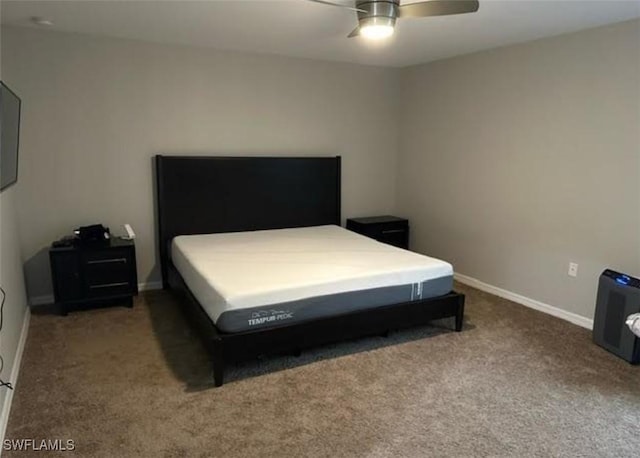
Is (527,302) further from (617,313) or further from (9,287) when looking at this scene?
(9,287)

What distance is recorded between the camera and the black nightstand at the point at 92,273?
363cm

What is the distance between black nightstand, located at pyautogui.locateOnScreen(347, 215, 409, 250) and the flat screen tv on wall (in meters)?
3.24

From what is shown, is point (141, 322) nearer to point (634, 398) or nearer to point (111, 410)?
point (111, 410)

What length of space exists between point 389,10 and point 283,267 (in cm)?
184

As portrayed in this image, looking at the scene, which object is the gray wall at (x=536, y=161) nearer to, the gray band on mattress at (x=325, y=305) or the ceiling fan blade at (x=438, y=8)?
the gray band on mattress at (x=325, y=305)

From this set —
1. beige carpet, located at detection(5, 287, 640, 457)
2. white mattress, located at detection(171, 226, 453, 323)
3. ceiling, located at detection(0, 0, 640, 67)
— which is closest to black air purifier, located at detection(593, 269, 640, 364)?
beige carpet, located at detection(5, 287, 640, 457)

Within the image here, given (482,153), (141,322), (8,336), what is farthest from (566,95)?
(8,336)

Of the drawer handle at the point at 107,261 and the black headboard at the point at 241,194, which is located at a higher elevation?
the black headboard at the point at 241,194

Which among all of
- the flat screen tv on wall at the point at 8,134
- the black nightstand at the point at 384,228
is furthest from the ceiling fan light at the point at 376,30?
the black nightstand at the point at 384,228

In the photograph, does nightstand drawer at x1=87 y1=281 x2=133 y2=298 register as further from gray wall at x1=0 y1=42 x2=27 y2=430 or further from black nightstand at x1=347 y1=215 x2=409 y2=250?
black nightstand at x1=347 y1=215 x2=409 y2=250

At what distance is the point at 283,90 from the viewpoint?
4.73m

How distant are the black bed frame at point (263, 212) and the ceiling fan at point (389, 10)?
1.85 metres

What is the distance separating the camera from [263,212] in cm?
466

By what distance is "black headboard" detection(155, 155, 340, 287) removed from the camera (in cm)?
427
